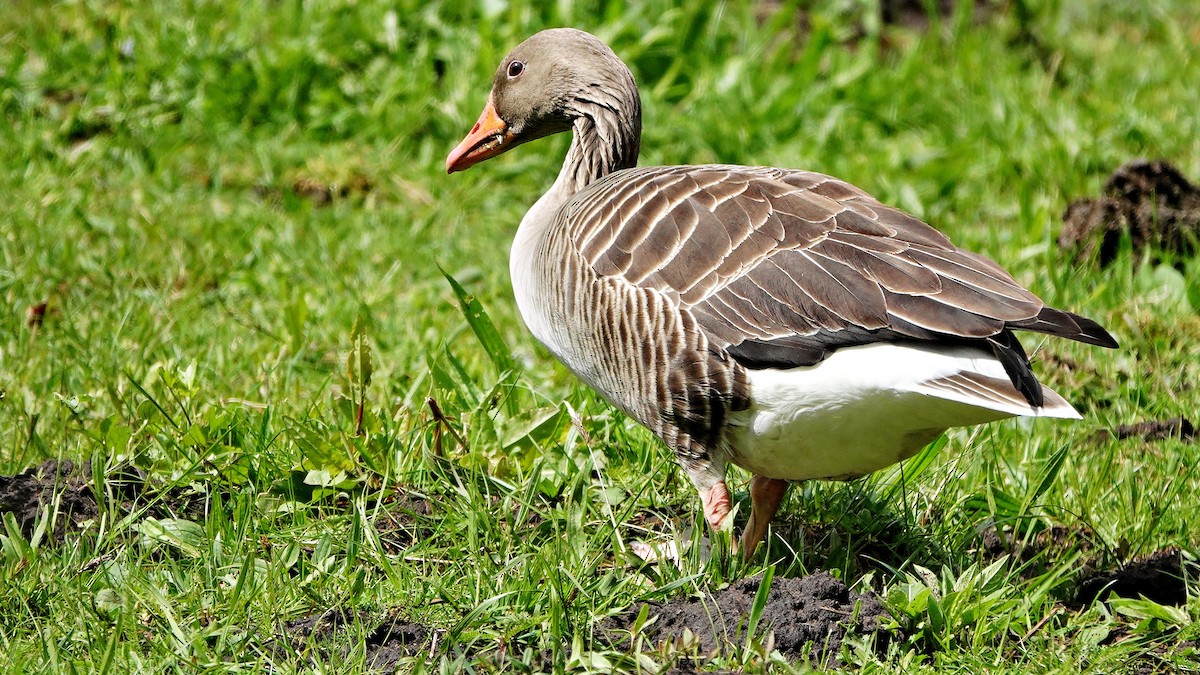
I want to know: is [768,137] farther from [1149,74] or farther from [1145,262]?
[1149,74]

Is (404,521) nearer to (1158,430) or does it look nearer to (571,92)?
(571,92)

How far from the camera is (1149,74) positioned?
7773 millimetres

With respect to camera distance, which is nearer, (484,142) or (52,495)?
(52,495)

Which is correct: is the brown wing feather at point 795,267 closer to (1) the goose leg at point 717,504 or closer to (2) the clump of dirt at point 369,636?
(1) the goose leg at point 717,504

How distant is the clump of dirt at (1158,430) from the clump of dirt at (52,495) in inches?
137

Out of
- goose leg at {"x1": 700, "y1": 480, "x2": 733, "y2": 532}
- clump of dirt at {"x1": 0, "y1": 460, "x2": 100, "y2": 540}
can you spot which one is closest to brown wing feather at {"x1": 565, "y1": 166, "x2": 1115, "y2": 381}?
goose leg at {"x1": 700, "y1": 480, "x2": 733, "y2": 532}

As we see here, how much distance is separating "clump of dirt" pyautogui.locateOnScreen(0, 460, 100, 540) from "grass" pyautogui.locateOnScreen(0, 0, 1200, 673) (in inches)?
3.1

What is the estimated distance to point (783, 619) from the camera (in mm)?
3334

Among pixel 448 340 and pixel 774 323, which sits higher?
pixel 774 323

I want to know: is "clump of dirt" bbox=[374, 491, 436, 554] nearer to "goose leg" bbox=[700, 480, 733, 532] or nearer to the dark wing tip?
"goose leg" bbox=[700, 480, 733, 532]

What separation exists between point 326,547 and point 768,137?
4089mm

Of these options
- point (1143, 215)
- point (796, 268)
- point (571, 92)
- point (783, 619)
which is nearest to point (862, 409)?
point (796, 268)

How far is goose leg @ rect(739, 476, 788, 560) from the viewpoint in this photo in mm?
3959

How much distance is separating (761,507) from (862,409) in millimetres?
785
